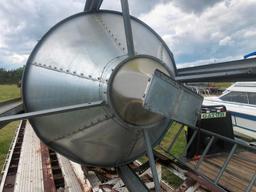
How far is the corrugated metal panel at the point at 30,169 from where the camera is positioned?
11.7 ft

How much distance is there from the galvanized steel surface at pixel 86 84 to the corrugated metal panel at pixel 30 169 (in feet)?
4.67

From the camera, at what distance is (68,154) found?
2.52 meters

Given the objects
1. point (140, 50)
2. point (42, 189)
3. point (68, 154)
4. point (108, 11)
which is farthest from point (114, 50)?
point (42, 189)

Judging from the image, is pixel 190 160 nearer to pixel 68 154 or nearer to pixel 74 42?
pixel 68 154

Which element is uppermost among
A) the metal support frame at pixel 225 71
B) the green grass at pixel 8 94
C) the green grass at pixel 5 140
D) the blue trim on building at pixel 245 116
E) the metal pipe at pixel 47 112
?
the metal support frame at pixel 225 71

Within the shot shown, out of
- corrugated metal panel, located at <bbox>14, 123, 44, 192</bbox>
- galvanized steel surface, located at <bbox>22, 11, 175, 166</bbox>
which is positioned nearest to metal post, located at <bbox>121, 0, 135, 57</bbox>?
galvanized steel surface, located at <bbox>22, 11, 175, 166</bbox>

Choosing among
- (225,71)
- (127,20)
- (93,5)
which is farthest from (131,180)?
(93,5)

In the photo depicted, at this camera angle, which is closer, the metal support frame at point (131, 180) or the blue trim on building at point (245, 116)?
the metal support frame at point (131, 180)

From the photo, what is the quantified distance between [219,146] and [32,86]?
14.2 feet

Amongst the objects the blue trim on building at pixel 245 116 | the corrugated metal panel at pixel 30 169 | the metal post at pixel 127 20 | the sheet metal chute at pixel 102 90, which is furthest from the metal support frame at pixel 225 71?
the blue trim on building at pixel 245 116

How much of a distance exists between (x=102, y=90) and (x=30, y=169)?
293 cm

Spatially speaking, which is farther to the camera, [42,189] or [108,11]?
[42,189]

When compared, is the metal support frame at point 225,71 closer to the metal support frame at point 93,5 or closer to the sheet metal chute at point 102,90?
the sheet metal chute at point 102,90

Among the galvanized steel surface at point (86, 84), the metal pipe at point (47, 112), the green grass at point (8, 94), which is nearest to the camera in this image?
the metal pipe at point (47, 112)
